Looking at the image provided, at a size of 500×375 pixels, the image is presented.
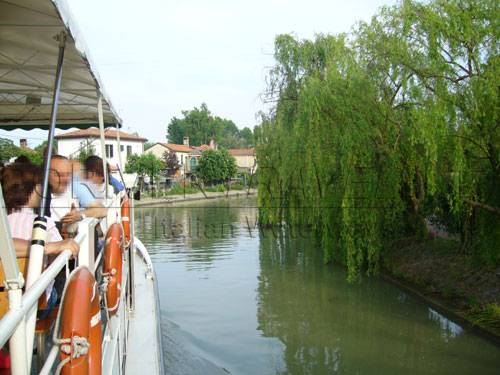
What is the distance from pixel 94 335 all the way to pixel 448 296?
27.6ft

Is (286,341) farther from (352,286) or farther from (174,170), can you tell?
(174,170)

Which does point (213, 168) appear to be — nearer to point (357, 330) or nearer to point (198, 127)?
point (357, 330)

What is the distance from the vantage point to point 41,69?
3.35 meters

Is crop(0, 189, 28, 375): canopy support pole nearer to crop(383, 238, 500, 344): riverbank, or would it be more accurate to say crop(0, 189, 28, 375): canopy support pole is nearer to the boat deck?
the boat deck

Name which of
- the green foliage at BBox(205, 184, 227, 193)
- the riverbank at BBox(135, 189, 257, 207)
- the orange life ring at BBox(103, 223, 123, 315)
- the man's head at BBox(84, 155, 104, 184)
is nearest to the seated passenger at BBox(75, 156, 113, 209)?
the man's head at BBox(84, 155, 104, 184)

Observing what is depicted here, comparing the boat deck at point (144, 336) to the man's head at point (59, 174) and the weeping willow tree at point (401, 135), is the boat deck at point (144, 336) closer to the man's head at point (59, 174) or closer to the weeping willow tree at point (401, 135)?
the man's head at point (59, 174)

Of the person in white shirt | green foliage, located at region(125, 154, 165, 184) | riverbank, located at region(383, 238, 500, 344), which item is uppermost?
green foliage, located at region(125, 154, 165, 184)

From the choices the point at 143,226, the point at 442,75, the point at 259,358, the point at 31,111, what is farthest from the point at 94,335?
the point at 143,226

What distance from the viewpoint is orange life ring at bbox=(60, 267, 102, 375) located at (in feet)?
5.13

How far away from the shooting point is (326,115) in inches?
404

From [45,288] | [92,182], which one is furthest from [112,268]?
[45,288]

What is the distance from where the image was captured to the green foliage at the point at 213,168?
4231 centimetres

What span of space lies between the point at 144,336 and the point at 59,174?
1987mm

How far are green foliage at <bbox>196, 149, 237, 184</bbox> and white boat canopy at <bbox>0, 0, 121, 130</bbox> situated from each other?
3600 cm
